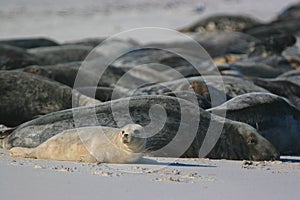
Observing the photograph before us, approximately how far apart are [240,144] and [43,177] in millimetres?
2178

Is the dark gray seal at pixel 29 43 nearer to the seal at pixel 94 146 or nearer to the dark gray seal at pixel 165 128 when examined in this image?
the dark gray seal at pixel 165 128

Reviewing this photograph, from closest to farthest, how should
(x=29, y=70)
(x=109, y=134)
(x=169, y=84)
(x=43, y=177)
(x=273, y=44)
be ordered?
(x=43, y=177) → (x=109, y=134) → (x=169, y=84) → (x=29, y=70) → (x=273, y=44)

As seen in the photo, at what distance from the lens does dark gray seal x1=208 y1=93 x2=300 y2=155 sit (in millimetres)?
6387

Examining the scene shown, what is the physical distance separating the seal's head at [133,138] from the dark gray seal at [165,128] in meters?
0.62

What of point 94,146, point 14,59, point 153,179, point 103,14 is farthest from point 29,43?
point 103,14

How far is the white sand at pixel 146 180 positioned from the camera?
376 centimetres

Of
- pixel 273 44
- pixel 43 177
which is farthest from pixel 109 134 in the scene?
pixel 273 44

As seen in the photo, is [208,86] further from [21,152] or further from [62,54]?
[62,54]

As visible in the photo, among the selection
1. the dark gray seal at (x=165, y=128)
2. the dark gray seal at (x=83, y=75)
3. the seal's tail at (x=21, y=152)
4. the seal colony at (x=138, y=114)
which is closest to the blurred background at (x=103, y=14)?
the dark gray seal at (x=83, y=75)

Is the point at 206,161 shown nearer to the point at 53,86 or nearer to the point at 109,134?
the point at 109,134

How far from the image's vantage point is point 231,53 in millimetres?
14664

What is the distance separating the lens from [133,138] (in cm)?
504

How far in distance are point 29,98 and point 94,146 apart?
7.48ft

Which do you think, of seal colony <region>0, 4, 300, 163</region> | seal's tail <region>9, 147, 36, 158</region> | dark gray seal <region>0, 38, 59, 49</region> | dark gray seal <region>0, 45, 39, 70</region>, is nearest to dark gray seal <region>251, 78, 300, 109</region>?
seal colony <region>0, 4, 300, 163</region>
